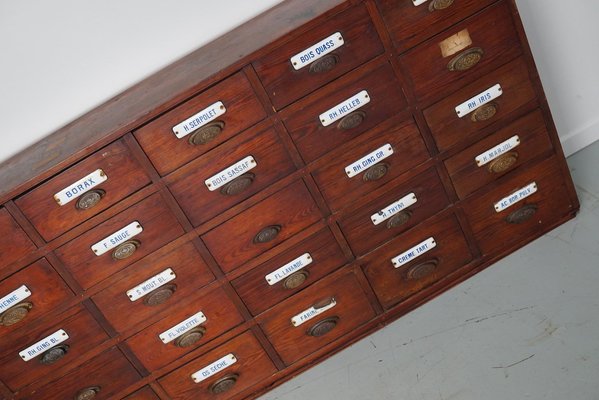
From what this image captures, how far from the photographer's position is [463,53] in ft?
9.66

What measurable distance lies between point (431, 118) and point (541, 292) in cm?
74

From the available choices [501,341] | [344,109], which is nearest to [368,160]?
[344,109]

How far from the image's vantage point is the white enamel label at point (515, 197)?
320 centimetres

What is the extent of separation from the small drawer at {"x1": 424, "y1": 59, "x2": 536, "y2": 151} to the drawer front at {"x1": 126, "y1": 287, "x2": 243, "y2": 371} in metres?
0.97

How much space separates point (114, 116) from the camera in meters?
Result: 2.91

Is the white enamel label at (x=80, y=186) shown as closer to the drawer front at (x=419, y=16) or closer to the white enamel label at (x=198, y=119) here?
the white enamel label at (x=198, y=119)

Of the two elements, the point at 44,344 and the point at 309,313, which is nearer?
the point at 44,344

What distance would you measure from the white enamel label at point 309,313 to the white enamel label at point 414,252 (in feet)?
0.91

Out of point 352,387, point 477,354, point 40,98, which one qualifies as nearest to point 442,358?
point 477,354

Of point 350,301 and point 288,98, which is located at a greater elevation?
point 288,98

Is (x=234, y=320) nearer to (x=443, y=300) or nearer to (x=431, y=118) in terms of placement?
(x=443, y=300)

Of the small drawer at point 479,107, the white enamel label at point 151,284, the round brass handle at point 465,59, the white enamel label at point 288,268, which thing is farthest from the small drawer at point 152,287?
the round brass handle at point 465,59

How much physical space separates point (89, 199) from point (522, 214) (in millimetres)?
1596

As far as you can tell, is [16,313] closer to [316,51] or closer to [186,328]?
[186,328]
